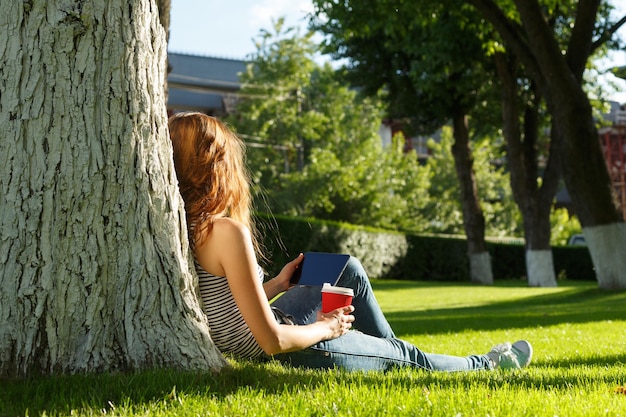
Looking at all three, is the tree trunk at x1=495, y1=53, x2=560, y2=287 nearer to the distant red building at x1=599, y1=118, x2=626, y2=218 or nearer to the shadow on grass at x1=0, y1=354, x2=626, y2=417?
the shadow on grass at x1=0, y1=354, x2=626, y2=417

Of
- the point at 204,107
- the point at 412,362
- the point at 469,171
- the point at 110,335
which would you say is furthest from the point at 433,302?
the point at 204,107

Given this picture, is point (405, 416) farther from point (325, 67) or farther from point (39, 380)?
point (325, 67)

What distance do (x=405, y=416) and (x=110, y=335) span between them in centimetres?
139

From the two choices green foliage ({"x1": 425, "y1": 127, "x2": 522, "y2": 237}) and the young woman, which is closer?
the young woman

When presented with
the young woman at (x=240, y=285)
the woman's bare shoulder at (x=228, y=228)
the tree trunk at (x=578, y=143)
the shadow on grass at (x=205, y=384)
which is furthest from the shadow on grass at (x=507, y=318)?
the woman's bare shoulder at (x=228, y=228)

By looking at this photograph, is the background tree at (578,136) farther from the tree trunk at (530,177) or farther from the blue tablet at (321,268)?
the blue tablet at (321,268)

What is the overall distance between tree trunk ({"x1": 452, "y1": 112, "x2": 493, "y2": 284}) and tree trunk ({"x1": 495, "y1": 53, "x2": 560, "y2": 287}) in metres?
2.53

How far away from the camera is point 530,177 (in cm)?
2289

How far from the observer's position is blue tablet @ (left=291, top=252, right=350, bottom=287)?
4.17m

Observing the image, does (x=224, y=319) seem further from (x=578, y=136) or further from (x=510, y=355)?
(x=578, y=136)

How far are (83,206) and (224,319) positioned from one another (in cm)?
97

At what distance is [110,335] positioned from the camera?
3.68m

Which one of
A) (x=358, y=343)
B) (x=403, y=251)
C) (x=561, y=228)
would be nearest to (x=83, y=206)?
(x=358, y=343)

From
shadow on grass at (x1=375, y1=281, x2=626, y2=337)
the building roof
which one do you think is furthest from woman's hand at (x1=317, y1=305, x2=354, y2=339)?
the building roof
